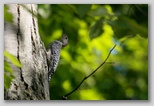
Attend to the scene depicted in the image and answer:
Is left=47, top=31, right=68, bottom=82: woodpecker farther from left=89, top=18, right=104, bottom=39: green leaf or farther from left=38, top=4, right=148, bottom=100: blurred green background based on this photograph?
left=89, top=18, right=104, bottom=39: green leaf

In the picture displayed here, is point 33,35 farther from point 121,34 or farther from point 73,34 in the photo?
point 73,34

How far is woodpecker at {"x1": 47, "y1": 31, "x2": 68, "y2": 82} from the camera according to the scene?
207cm

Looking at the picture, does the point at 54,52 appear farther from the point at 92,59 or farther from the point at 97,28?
the point at 97,28

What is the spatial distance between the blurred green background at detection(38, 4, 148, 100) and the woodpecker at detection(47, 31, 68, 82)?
52mm

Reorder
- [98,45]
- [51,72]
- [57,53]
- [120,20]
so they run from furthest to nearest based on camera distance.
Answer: [98,45], [57,53], [51,72], [120,20]

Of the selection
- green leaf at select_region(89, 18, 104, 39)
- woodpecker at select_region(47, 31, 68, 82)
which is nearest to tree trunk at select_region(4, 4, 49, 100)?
woodpecker at select_region(47, 31, 68, 82)

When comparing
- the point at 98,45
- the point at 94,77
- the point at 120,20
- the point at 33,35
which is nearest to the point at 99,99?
the point at 94,77

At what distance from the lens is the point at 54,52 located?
7.20 ft

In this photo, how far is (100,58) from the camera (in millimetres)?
2471

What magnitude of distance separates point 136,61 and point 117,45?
46 centimetres

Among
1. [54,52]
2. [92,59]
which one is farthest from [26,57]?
[92,59]

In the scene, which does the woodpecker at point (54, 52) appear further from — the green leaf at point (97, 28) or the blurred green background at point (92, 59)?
the green leaf at point (97, 28)

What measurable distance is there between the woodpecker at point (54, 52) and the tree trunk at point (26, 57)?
0.54 ft

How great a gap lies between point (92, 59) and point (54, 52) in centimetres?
45
